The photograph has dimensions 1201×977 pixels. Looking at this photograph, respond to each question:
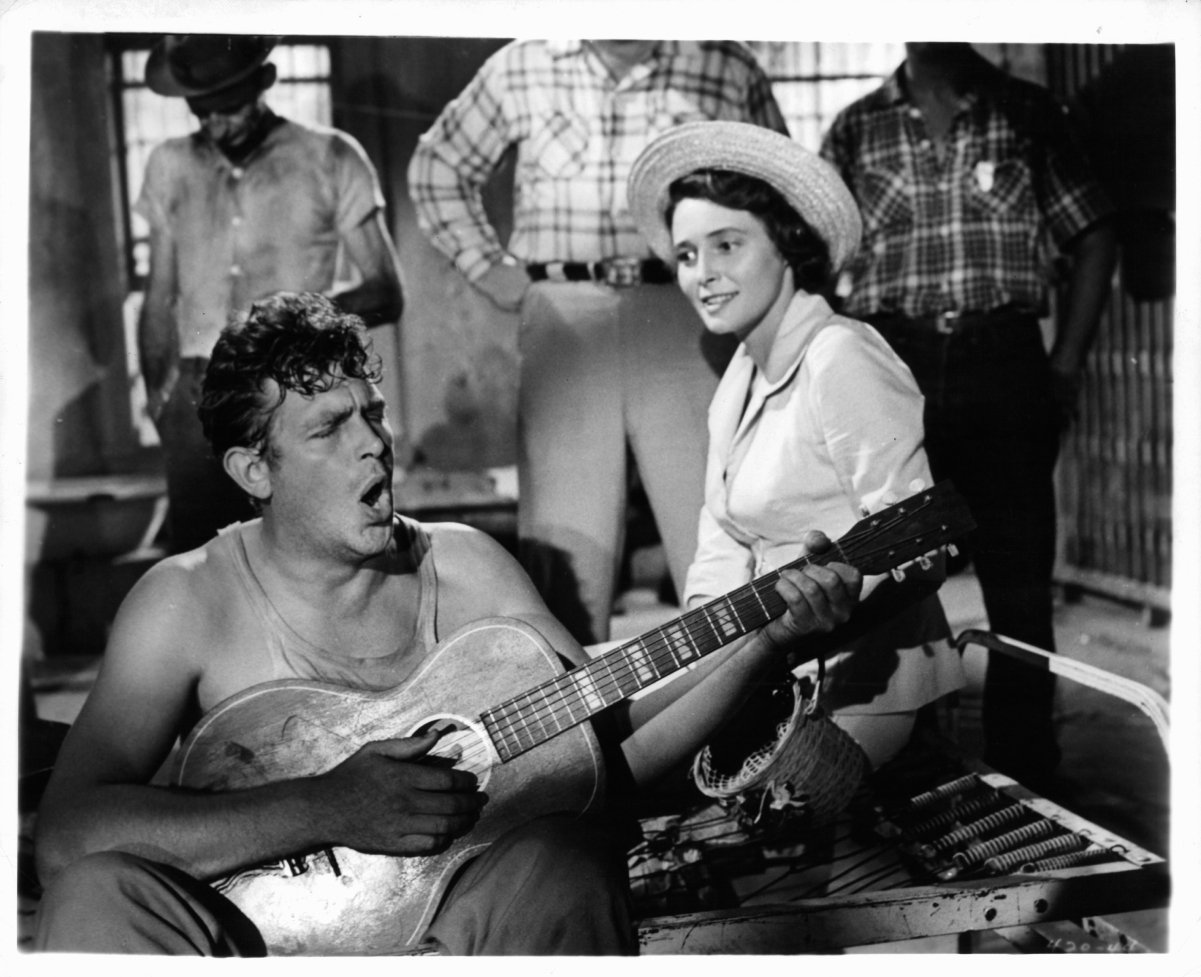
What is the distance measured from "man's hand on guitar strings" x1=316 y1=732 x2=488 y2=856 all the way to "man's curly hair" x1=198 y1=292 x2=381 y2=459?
0.69 meters

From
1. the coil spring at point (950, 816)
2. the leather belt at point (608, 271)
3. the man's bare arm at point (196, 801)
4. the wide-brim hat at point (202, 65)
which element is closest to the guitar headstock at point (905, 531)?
the coil spring at point (950, 816)

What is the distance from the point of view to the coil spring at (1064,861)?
8.46 feet

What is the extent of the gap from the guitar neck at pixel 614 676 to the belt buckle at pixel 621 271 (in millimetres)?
748

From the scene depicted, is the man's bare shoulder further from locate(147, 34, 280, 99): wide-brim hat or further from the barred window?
the barred window

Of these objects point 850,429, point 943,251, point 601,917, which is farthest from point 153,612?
point 943,251

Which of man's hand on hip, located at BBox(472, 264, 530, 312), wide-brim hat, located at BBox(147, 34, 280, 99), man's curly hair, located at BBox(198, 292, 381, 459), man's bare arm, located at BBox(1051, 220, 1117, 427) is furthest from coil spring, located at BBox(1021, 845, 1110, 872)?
wide-brim hat, located at BBox(147, 34, 280, 99)

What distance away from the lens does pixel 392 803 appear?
8.02 ft

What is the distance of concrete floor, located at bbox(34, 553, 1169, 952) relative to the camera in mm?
2742

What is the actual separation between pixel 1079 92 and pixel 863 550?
1.19 metres

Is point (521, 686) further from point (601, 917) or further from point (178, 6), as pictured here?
point (178, 6)

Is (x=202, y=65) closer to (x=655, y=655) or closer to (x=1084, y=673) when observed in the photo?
(x=655, y=655)

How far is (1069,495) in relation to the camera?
2760 millimetres

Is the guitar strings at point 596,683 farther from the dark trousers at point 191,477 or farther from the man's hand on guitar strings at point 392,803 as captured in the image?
the dark trousers at point 191,477

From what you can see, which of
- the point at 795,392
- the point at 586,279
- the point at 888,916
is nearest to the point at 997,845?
the point at 888,916
